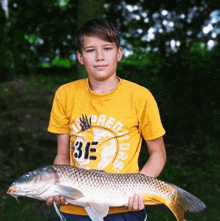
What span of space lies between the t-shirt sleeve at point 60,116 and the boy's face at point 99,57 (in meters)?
0.32

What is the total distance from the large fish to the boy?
0.29 ft

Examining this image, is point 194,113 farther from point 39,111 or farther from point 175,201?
point 175,201

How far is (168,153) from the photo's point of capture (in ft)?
23.9

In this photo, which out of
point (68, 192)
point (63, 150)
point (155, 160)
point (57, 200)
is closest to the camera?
point (68, 192)

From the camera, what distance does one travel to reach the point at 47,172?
227 cm

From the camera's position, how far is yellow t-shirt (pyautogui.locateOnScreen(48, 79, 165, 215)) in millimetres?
2457

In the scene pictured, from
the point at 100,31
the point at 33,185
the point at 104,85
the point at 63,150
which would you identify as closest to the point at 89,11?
the point at 100,31

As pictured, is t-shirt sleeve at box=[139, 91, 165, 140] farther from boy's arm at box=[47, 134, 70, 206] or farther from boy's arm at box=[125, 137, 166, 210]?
boy's arm at box=[47, 134, 70, 206]

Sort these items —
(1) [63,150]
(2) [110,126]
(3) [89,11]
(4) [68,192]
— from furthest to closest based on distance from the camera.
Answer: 1. (3) [89,11]
2. (1) [63,150]
3. (2) [110,126]
4. (4) [68,192]

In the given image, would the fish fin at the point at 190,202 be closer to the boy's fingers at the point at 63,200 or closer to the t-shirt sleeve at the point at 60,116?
the boy's fingers at the point at 63,200

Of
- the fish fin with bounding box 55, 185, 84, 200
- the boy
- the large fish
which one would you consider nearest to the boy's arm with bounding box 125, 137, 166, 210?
the boy

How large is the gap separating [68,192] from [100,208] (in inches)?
10.1

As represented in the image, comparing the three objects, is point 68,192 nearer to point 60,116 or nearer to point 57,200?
point 57,200

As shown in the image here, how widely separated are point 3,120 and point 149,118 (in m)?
6.94
